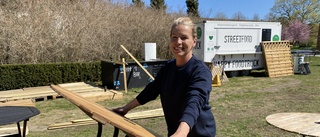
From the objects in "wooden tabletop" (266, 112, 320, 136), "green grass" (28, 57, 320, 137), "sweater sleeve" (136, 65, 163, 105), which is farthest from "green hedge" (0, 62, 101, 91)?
"wooden tabletop" (266, 112, 320, 136)

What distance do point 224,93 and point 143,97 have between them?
6427 mm

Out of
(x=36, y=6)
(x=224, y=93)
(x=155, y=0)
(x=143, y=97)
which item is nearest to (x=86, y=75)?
(x=36, y=6)

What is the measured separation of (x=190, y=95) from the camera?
64.9 inches

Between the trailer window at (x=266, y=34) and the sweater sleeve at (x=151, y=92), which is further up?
the trailer window at (x=266, y=34)

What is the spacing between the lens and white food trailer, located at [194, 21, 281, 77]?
1079cm

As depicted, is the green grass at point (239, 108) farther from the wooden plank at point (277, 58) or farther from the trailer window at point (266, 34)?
the trailer window at point (266, 34)

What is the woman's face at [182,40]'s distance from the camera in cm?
172

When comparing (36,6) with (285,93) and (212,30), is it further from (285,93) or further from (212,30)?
(285,93)

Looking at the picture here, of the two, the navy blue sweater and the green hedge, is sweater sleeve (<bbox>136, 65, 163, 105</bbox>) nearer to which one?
the navy blue sweater

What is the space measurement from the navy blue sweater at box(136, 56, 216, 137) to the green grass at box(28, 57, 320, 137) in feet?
9.49

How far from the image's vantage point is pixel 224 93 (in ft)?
27.0

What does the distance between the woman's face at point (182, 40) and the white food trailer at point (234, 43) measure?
908 cm

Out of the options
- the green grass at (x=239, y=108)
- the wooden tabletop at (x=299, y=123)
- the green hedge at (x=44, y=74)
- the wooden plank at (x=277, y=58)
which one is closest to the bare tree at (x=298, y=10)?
the wooden plank at (x=277, y=58)

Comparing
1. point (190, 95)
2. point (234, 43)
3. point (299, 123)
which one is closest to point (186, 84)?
point (190, 95)
